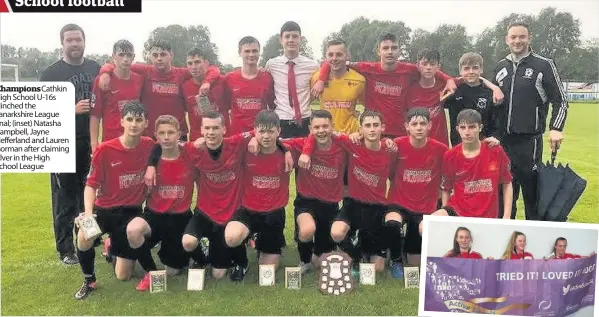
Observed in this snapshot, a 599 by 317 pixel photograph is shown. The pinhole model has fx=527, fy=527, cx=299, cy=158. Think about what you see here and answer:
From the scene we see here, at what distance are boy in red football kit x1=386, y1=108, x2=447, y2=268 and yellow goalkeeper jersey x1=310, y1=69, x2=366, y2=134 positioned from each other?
1.60ft

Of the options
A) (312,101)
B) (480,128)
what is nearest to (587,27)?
(480,128)

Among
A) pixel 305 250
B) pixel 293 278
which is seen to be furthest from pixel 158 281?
pixel 305 250

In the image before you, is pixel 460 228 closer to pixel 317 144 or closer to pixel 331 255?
pixel 331 255

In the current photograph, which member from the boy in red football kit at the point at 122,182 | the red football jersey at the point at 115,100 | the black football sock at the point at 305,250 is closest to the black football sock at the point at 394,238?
the black football sock at the point at 305,250

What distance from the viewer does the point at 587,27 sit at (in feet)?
13.2

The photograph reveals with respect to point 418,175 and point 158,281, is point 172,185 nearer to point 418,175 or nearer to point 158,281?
point 158,281

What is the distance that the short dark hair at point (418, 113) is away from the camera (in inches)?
147

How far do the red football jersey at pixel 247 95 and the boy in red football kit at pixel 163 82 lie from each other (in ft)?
0.51

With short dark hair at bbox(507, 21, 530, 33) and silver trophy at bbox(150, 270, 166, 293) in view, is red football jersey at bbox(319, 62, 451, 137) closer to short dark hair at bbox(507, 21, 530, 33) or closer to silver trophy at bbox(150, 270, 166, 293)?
short dark hair at bbox(507, 21, 530, 33)

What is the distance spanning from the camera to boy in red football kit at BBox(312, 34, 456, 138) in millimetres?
4090

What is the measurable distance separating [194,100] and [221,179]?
846 mm

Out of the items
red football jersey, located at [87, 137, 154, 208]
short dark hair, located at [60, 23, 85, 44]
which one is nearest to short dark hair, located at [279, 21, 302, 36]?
red football jersey, located at [87, 137, 154, 208]

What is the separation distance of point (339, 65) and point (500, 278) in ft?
6.30

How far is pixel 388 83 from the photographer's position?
13.6 feet
